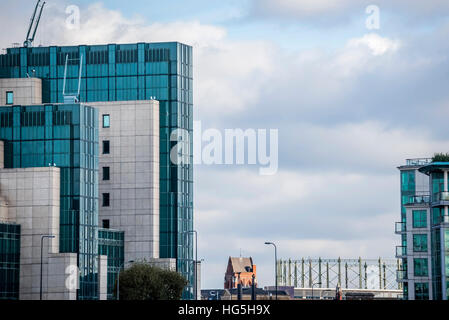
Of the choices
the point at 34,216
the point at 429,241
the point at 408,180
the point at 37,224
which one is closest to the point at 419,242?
the point at 429,241

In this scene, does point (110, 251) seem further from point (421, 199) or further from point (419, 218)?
point (419, 218)

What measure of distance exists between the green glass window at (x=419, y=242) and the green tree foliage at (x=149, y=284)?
4311 cm

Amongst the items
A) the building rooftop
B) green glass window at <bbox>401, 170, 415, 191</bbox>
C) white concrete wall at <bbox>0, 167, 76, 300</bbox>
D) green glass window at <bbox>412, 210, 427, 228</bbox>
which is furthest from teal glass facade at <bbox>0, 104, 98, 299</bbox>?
the building rooftop

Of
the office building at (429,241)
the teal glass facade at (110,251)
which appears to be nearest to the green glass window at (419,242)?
the office building at (429,241)

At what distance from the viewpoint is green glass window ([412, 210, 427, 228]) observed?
150375 mm

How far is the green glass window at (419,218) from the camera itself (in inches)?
5920

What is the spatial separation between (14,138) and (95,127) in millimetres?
13720

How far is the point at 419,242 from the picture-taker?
15062 cm

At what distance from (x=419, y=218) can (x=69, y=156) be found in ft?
197

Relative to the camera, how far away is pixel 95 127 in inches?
7215

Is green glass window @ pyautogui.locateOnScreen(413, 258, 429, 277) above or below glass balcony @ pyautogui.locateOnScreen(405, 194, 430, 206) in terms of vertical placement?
below

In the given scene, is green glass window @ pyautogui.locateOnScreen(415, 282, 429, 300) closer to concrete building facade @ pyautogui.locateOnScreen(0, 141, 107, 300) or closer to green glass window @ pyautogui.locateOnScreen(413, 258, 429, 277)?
green glass window @ pyautogui.locateOnScreen(413, 258, 429, 277)
